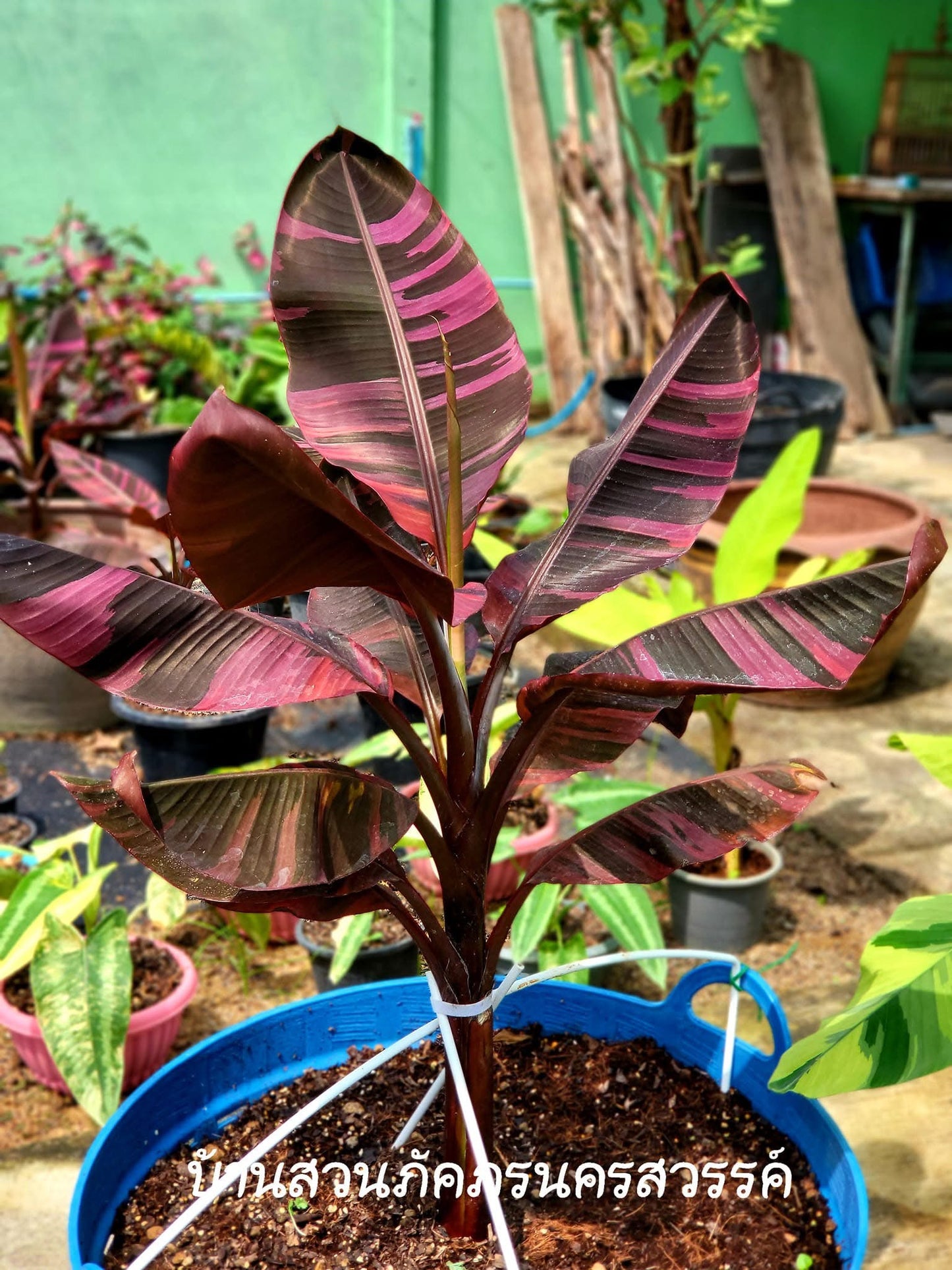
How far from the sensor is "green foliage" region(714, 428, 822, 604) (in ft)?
6.80

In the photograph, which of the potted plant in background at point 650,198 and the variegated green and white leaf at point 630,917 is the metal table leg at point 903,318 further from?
the variegated green and white leaf at point 630,917

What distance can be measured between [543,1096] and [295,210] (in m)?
0.94

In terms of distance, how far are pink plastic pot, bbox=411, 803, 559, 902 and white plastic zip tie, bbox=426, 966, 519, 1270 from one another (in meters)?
0.94

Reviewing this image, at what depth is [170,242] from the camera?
5.50 metres

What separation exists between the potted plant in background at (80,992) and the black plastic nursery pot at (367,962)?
7.8 inches

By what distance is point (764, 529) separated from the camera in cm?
208

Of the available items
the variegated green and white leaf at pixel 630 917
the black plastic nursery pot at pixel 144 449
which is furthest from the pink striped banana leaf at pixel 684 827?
the black plastic nursery pot at pixel 144 449

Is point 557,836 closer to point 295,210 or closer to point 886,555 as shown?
point 886,555

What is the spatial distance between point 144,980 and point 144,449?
2537 millimetres

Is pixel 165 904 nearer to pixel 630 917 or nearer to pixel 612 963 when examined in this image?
pixel 630 917

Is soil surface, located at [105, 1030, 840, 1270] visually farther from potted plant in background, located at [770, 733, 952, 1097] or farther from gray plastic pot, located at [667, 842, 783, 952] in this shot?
gray plastic pot, located at [667, 842, 783, 952]

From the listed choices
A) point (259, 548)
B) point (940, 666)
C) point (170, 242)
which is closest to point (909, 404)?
point (940, 666)

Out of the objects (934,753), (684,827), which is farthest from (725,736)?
(684,827)

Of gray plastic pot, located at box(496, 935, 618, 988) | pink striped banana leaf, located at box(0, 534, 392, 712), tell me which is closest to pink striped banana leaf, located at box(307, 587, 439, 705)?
pink striped banana leaf, located at box(0, 534, 392, 712)
